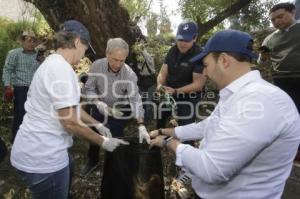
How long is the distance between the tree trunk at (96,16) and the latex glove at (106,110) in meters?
2.96

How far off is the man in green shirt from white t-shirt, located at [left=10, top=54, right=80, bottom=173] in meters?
3.38

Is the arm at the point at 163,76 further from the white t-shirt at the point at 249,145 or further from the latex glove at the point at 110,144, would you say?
the white t-shirt at the point at 249,145

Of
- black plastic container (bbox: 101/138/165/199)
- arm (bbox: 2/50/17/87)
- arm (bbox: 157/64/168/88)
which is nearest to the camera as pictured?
black plastic container (bbox: 101/138/165/199)

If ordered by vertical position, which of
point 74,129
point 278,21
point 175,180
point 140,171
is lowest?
point 175,180

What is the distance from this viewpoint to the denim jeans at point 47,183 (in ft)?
7.27

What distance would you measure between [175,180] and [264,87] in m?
2.68

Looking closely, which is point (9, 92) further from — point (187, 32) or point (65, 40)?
point (65, 40)

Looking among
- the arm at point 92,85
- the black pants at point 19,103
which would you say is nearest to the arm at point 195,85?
the arm at point 92,85

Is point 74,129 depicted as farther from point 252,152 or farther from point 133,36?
point 133,36

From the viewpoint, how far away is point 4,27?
8.30m

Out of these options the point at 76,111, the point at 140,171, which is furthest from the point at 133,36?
the point at 76,111

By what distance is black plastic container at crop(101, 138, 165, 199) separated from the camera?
9.71 ft

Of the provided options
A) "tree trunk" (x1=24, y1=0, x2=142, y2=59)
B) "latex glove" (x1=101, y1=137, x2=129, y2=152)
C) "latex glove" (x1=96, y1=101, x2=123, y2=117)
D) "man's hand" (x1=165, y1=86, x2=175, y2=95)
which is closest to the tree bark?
"tree trunk" (x1=24, y1=0, x2=142, y2=59)

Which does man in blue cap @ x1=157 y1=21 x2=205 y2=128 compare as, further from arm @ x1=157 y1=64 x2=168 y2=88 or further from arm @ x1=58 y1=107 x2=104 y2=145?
arm @ x1=58 y1=107 x2=104 y2=145
